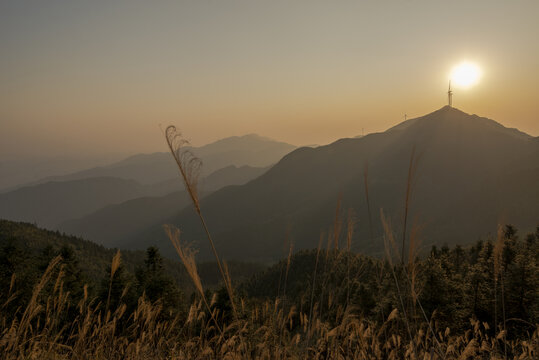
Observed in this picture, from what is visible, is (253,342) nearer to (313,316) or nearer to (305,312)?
(313,316)

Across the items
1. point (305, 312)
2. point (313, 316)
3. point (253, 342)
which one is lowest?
point (305, 312)

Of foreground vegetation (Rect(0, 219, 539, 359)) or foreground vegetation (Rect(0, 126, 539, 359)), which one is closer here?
foreground vegetation (Rect(0, 126, 539, 359))

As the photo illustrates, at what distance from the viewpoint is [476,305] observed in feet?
58.1

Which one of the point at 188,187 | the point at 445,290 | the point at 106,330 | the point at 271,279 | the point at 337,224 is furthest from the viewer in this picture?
the point at 271,279

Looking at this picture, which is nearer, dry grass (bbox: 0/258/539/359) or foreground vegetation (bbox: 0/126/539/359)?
foreground vegetation (bbox: 0/126/539/359)

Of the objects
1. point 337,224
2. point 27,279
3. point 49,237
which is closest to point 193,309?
point 337,224

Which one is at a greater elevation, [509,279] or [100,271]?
[509,279]

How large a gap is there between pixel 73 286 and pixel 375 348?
27.1 meters

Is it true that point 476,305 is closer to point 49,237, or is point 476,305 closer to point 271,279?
point 271,279

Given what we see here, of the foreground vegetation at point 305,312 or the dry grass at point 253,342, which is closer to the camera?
the foreground vegetation at point 305,312

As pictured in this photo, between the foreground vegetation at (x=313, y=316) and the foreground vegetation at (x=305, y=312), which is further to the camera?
the foreground vegetation at (x=313, y=316)

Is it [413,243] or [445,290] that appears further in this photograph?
[445,290]

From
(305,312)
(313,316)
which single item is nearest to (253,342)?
(313,316)

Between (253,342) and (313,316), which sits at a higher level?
(313,316)
